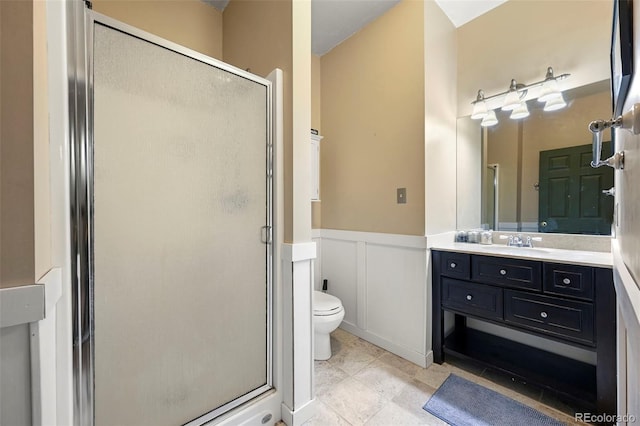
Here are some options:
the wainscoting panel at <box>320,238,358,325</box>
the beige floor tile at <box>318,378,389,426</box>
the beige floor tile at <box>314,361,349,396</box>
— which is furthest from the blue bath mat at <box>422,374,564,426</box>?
the wainscoting panel at <box>320,238,358,325</box>

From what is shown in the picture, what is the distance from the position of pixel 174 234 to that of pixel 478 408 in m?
1.87

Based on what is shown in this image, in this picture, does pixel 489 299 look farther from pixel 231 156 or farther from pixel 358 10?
pixel 358 10

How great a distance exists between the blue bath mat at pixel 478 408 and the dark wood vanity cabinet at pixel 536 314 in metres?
0.17

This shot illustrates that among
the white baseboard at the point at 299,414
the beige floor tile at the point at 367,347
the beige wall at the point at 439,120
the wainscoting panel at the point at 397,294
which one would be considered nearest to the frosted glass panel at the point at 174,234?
the white baseboard at the point at 299,414

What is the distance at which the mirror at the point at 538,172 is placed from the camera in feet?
5.66

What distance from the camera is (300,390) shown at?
138cm

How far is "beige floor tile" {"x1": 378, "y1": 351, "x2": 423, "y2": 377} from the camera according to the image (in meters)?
1.83

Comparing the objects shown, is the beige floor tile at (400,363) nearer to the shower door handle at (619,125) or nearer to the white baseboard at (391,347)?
the white baseboard at (391,347)

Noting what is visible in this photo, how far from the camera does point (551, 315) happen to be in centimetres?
145

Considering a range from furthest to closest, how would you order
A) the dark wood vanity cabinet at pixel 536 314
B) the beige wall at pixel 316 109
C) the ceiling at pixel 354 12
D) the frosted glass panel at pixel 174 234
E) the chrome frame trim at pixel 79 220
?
the beige wall at pixel 316 109 → the ceiling at pixel 354 12 → the dark wood vanity cabinet at pixel 536 314 → the frosted glass panel at pixel 174 234 → the chrome frame trim at pixel 79 220

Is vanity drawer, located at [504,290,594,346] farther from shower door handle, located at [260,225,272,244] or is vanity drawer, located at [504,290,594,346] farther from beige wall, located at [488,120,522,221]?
shower door handle, located at [260,225,272,244]

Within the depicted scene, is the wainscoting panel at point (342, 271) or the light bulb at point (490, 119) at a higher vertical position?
the light bulb at point (490, 119)

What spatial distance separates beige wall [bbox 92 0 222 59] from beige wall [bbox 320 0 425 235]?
3.60ft

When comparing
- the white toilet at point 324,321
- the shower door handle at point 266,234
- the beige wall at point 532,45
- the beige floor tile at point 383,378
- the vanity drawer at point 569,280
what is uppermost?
the beige wall at point 532,45
